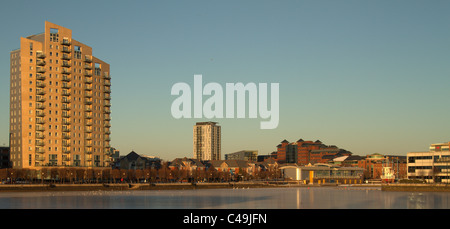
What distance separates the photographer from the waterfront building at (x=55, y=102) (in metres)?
160

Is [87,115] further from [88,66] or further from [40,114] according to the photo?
[40,114]

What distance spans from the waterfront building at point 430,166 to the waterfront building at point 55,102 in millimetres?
102534

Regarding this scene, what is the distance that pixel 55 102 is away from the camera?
16438cm

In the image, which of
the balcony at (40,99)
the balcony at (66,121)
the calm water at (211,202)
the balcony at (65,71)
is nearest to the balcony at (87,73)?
the balcony at (65,71)

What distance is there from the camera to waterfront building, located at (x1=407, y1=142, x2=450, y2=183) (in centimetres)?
16900

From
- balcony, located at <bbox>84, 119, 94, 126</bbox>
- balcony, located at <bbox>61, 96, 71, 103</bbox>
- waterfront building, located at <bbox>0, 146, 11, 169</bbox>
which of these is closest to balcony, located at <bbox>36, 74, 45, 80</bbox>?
balcony, located at <bbox>61, 96, 71, 103</bbox>

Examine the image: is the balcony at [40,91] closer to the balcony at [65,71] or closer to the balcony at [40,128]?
the balcony at [65,71]

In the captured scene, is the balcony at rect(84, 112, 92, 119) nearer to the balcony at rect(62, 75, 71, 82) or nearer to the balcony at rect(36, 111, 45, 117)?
the balcony at rect(62, 75, 71, 82)

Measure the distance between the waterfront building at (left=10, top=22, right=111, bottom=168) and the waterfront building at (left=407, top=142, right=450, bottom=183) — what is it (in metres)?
103
